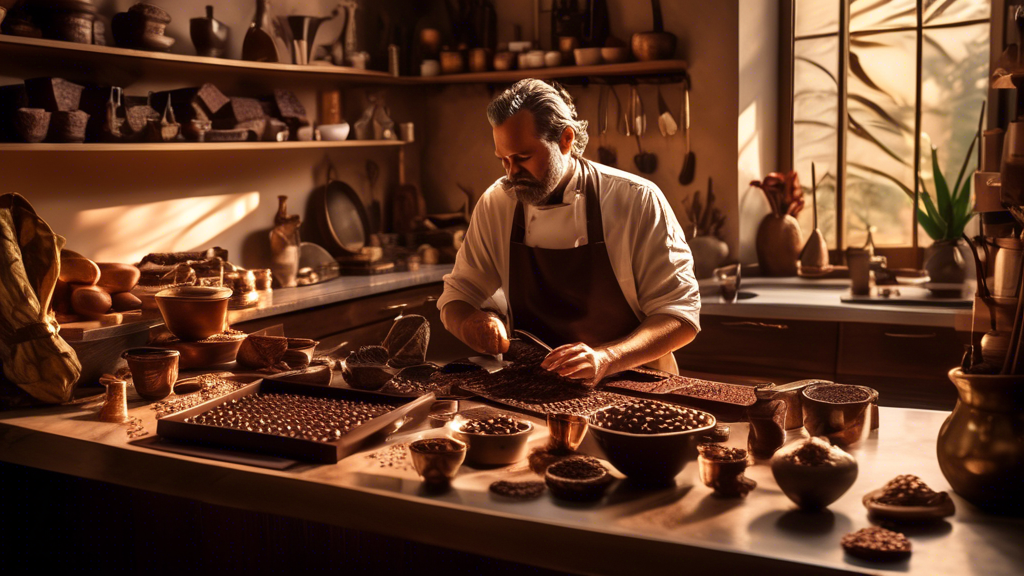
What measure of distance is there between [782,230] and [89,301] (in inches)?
135

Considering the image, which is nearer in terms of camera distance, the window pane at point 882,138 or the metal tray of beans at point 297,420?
the metal tray of beans at point 297,420

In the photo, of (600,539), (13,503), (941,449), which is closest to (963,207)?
(941,449)

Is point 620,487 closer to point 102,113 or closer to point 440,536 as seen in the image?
point 440,536

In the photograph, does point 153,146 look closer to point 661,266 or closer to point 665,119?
point 661,266

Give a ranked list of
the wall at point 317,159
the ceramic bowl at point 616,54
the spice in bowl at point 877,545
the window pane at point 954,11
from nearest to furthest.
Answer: the spice in bowl at point 877,545 < the wall at point 317,159 < the window pane at point 954,11 < the ceramic bowl at point 616,54

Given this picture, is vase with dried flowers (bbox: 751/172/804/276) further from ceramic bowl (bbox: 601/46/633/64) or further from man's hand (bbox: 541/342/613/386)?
man's hand (bbox: 541/342/613/386)

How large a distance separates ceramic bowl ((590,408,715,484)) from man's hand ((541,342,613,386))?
55cm

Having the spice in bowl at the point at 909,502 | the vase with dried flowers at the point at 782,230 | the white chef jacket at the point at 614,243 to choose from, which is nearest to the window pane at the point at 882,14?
the vase with dried flowers at the point at 782,230

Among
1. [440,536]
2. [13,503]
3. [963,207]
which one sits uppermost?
[963,207]

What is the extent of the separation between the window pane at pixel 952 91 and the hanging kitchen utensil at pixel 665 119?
130cm

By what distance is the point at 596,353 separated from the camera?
2.37 m

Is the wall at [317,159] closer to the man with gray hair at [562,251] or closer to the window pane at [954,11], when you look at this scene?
the window pane at [954,11]

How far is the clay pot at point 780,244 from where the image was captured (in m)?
4.75

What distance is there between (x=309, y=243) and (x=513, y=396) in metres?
2.86
